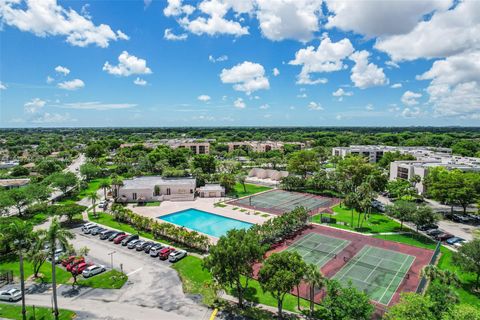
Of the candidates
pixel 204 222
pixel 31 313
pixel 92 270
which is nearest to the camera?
pixel 31 313

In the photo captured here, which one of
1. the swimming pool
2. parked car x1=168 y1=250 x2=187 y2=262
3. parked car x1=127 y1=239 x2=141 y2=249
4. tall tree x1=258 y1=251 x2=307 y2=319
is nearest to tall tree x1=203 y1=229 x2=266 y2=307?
tall tree x1=258 y1=251 x2=307 y2=319

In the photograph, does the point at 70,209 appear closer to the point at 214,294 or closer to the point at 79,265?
the point at 79,265

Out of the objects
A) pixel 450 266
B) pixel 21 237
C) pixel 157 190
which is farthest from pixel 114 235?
pixel 450 266

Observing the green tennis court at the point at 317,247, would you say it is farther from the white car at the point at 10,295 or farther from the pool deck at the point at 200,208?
the white car at the point at 10,295

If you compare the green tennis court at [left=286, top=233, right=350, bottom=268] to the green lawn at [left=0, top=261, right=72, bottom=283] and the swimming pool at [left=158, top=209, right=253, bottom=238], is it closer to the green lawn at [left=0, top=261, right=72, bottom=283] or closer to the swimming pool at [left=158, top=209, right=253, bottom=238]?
the swimming pool at [left=158, top=209, right=253, bottom=238]

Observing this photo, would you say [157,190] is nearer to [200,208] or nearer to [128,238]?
[200,208]

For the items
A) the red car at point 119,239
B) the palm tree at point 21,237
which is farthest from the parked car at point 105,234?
the palm tree at point 21,237
